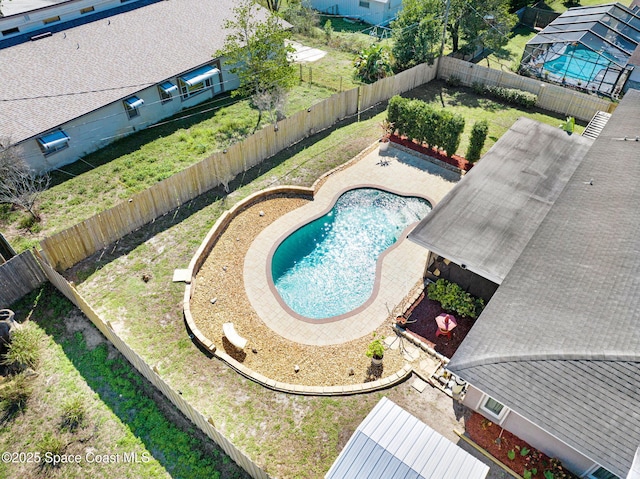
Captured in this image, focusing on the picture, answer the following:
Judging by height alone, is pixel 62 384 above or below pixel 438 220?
below

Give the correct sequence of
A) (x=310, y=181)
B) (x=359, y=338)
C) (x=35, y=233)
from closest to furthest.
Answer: (x=359, y=338) < (x=35, y=233) < (x=310, y=181)

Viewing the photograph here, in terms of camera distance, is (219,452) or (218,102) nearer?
(219,452)

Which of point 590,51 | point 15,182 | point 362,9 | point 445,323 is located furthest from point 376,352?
point 362,9

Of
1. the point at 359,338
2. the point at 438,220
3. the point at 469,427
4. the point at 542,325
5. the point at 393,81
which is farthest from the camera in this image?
the point at 393,81

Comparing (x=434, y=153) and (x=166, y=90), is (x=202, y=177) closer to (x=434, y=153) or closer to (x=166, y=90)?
(x=166, y=90)

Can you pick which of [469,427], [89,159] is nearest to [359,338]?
[469,427]

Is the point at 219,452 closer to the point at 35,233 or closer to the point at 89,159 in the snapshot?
the point at 35,233

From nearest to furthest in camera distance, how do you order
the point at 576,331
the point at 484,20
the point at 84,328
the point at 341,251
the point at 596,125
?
the point at 576,331
the point at 84,328
the point at 341,251
the point at 596,125
the point at 484,20

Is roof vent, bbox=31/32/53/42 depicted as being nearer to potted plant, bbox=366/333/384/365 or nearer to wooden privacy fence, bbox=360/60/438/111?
wooden privacy fence, bbox=360/60/438/111
